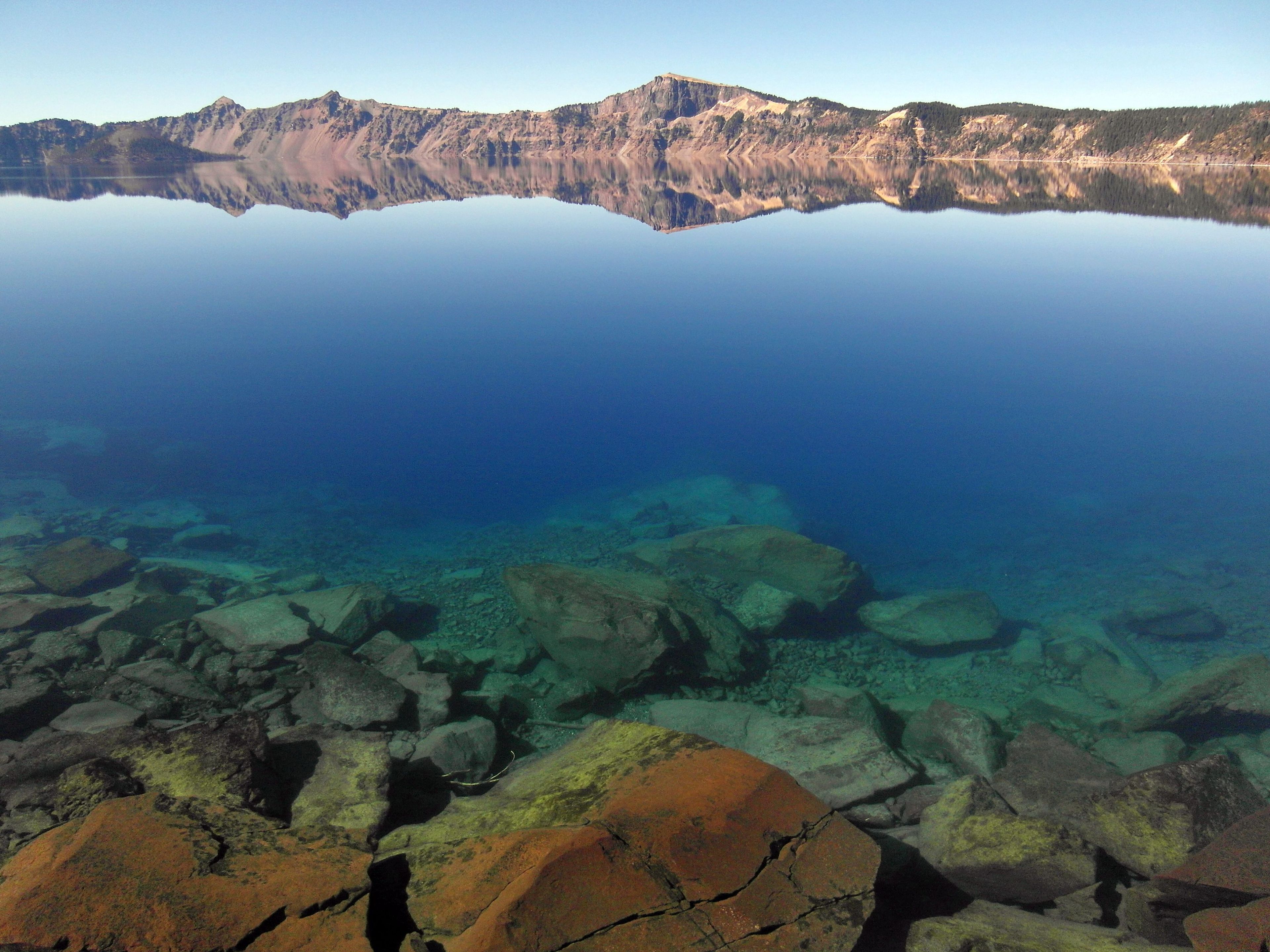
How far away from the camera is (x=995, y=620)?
11273mm

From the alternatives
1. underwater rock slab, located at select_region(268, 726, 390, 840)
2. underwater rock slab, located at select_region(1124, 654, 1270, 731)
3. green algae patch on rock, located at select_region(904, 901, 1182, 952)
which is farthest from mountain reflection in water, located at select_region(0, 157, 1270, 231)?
green algae patch on rock, located at select_region(904, 901, 1182, 952)

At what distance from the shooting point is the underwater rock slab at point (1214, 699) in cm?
852

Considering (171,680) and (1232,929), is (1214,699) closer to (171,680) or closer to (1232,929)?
(1232,929)

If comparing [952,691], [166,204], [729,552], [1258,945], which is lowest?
[952,691]

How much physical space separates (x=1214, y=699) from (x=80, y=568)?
17.2 meters

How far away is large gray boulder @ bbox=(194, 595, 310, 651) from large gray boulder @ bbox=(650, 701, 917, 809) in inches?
207

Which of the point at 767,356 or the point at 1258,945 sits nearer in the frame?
the point at 1258,945

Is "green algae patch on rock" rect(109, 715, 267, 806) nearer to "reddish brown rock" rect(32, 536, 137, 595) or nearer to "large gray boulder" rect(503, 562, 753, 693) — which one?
"large gray boulder" rect(503, 562, 753, 693)

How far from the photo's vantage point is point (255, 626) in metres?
9.78

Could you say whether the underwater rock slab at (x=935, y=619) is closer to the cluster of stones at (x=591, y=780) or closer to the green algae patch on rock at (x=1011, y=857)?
the cluster of stones at (x=591, y=780)

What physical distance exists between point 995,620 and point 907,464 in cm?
673

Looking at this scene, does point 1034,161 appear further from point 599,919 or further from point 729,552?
→ point 599,919

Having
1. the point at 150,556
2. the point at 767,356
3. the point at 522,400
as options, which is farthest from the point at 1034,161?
the point at 150,556

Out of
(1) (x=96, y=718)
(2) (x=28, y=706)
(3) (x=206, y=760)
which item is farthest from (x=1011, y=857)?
(2) (x=28, y=706)
